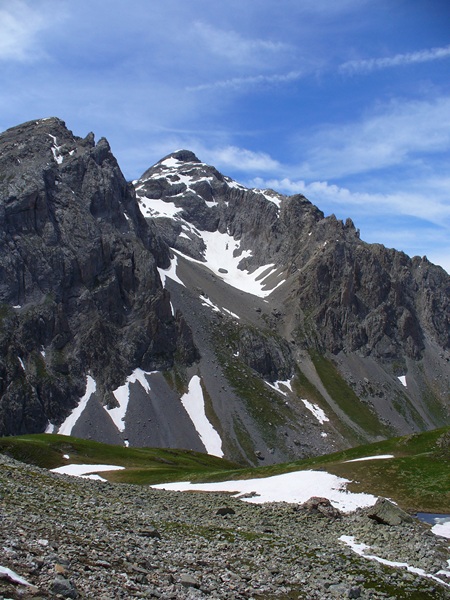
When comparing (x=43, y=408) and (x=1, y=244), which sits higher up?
(x=1, y=244)

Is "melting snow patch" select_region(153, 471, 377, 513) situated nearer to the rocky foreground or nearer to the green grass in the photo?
the rocky foreground

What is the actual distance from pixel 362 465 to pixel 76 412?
13738 centimetres

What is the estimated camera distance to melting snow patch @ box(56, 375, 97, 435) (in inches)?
6845

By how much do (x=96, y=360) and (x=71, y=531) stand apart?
181 m

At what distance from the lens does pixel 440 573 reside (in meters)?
28.4

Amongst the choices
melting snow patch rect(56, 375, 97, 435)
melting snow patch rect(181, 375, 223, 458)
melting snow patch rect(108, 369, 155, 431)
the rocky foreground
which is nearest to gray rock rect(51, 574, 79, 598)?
the rocky foreground

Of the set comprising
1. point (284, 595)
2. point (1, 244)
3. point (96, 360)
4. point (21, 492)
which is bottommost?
point (284, 595)

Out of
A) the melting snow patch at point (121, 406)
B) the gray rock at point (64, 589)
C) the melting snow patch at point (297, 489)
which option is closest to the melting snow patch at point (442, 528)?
the melting snow patch at point (297, 489)

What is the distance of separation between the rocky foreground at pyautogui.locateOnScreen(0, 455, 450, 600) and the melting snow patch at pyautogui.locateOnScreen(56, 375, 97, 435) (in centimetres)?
13736

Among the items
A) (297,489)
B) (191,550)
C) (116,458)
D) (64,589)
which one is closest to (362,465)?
(297,489)

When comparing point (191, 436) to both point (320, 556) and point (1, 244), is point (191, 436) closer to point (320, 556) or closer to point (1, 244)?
point (1, 244)

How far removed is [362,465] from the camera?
61.2 meters

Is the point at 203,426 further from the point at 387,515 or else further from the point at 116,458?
the point at 387,515

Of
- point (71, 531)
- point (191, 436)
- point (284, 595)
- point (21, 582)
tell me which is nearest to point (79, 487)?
point (71, 531)
